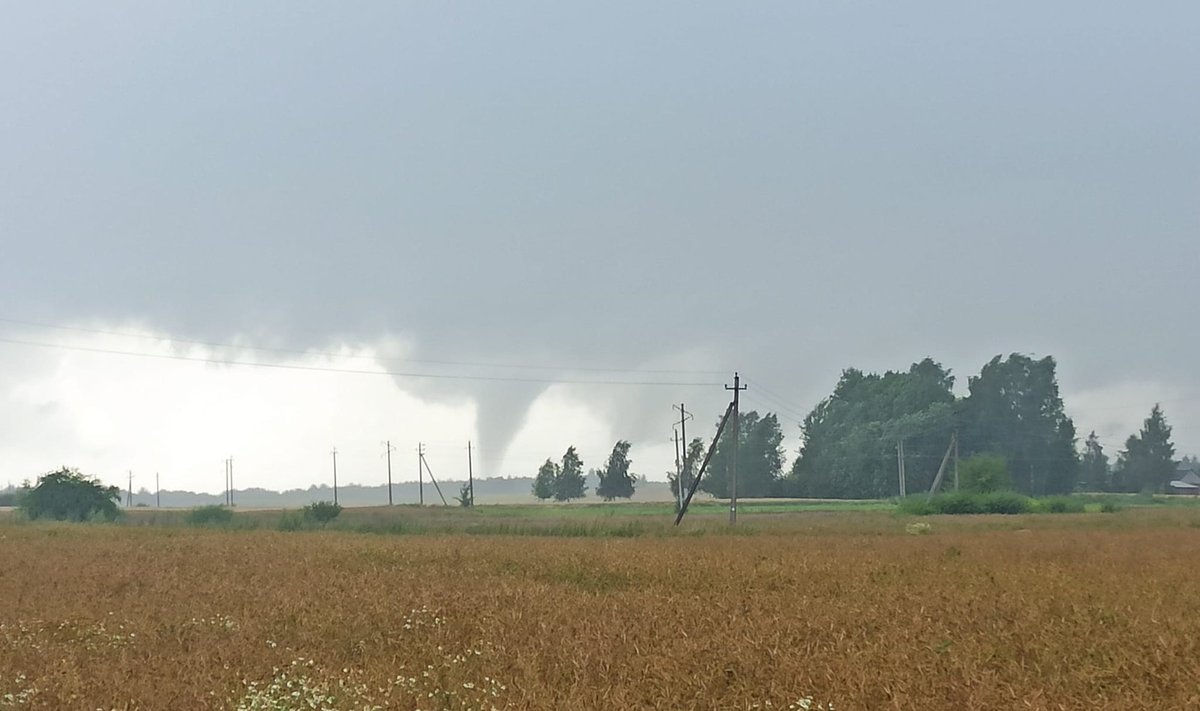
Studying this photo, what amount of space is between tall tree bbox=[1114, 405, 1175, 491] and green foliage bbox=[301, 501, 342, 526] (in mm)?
149557

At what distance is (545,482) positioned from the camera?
193625mm

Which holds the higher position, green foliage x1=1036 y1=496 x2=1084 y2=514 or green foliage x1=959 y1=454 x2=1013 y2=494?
green foliage x1=959 y1=454 x2=1013 y2=494

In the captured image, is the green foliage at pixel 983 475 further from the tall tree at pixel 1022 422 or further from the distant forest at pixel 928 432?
the tall tree at pixel 1022 422

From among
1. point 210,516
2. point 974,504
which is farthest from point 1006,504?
point 210,516

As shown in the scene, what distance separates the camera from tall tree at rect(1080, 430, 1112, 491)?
151m

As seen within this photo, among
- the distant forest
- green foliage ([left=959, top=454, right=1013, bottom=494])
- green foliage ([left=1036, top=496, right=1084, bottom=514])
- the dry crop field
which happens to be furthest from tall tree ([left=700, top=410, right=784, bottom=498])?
the dry crop field

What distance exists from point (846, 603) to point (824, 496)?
410 ft

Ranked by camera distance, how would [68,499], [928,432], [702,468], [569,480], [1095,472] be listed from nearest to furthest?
1. [702,468]
2. [68,499]
3. [928,432]
4. [1095,472]
5. [569,480]

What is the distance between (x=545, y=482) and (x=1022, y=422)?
98159 millimetres

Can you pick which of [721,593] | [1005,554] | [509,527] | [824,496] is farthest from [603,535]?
[824,496]

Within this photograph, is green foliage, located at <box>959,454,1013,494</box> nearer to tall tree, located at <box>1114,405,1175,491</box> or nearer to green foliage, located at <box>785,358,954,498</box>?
green foliage, located at <box>785,358,954,498</box>

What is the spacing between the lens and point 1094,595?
495 inches

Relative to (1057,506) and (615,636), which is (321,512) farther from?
(1057,506)

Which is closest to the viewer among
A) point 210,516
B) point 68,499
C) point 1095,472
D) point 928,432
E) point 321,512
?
point 321,512
